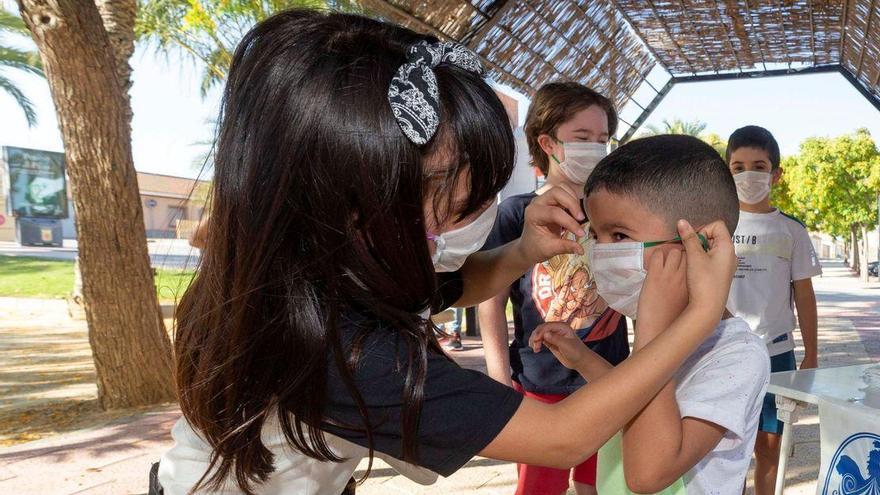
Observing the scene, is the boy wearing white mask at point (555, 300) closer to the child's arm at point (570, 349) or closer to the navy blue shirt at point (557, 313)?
the navy blue shirt at point (557, 313)

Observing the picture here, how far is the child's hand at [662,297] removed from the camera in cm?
115

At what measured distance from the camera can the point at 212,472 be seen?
109cm

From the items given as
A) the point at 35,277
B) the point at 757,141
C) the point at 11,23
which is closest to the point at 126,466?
the point at 757,141

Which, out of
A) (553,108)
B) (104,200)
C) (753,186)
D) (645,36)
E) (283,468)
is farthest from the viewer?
(645,36)

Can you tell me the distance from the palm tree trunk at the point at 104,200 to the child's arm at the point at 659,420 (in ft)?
13.3

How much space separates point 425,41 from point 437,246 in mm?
351

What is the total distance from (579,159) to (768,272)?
1.24 m

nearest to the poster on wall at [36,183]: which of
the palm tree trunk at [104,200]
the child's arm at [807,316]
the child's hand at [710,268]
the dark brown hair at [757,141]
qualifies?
the palm tree trunk at [104,200]

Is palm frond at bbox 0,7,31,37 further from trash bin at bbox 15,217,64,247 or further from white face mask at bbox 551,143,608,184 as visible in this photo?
trash bin at bbox 15,217,64,247

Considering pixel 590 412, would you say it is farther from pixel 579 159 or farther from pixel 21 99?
pixel 21 99

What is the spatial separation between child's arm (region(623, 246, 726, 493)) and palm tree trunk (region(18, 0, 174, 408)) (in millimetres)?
4041

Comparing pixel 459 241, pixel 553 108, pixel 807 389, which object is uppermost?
pixel 553 108

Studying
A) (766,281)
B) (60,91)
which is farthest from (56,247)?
(766,281)

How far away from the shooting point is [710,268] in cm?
109
